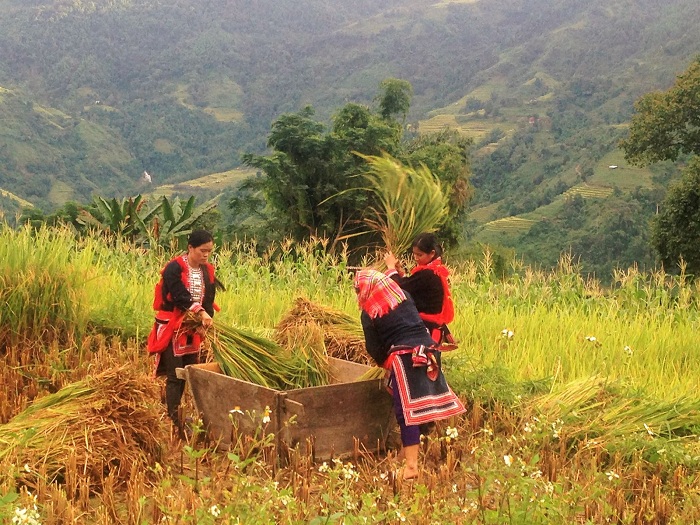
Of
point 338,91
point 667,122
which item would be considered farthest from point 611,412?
point 338,91

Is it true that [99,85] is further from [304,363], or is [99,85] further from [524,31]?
[304,363]

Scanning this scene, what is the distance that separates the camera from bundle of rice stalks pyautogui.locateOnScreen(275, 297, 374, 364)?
→ 222 inches

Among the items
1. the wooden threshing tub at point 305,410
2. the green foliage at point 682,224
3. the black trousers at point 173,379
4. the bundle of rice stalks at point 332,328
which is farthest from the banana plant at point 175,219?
the green foliage at point 682,224

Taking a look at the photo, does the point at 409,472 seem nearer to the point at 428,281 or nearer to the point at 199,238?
the point at 428,281

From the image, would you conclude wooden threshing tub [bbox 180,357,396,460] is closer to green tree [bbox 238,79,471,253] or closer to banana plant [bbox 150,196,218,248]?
banana plant [bbox 150,196,218,248]

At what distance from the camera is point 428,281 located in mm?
5250

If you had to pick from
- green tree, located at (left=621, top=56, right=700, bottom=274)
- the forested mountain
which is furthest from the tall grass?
the forested mountain

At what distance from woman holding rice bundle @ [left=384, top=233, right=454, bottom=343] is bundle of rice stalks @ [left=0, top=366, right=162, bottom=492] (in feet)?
5.43

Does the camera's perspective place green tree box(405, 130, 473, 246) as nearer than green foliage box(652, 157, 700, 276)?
No

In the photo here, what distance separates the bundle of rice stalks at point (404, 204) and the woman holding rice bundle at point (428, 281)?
1.56 feet

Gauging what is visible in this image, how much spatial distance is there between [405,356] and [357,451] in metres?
0.63

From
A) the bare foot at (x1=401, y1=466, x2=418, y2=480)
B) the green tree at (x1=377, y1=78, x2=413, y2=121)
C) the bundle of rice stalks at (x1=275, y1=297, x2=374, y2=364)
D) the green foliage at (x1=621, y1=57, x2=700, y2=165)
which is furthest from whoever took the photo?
the green tree at (x1=377, y1=78, x2=413, y2=121)

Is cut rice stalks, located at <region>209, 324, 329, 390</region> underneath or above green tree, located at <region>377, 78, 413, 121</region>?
underneath

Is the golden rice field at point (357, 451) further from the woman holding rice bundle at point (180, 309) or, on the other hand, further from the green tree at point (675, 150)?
the green tree at point (675, 150)
